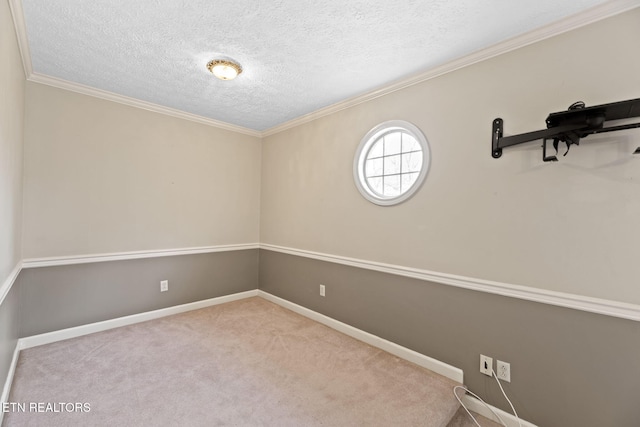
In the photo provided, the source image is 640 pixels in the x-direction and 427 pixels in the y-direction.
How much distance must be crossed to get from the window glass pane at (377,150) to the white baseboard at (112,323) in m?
2.61

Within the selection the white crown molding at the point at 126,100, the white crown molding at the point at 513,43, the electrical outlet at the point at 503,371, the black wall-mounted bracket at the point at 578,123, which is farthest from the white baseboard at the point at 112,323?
the black wall-mounted bracket at the point at 578,123

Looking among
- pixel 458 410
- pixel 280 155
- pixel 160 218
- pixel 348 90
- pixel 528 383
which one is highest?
pixel 348 90

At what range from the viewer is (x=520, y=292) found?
5.89 ft

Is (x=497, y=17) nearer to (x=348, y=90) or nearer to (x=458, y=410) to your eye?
(x=348, y=90)

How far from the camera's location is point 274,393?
194 cm

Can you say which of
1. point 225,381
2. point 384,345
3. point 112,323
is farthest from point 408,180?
point 112,323

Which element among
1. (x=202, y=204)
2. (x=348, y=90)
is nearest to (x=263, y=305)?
(x=202, y=204)

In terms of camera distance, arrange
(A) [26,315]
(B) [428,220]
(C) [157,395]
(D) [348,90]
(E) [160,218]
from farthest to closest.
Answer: (E) [160,218] → (D) [348,90] → (A) [26,315] → (B) [428,220] → (C) [157,395]

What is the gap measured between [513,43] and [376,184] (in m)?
1.47

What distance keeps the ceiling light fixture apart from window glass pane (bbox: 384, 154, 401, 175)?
5.08ft

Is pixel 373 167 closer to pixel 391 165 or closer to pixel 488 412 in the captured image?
pixel 391 165

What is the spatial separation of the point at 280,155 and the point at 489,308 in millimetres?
2918

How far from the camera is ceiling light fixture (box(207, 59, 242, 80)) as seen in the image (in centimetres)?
217

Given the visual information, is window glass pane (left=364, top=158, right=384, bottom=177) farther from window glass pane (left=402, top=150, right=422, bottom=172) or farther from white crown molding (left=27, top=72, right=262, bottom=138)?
white crown molding (left=27, top=72, right=262, bottom=138)
